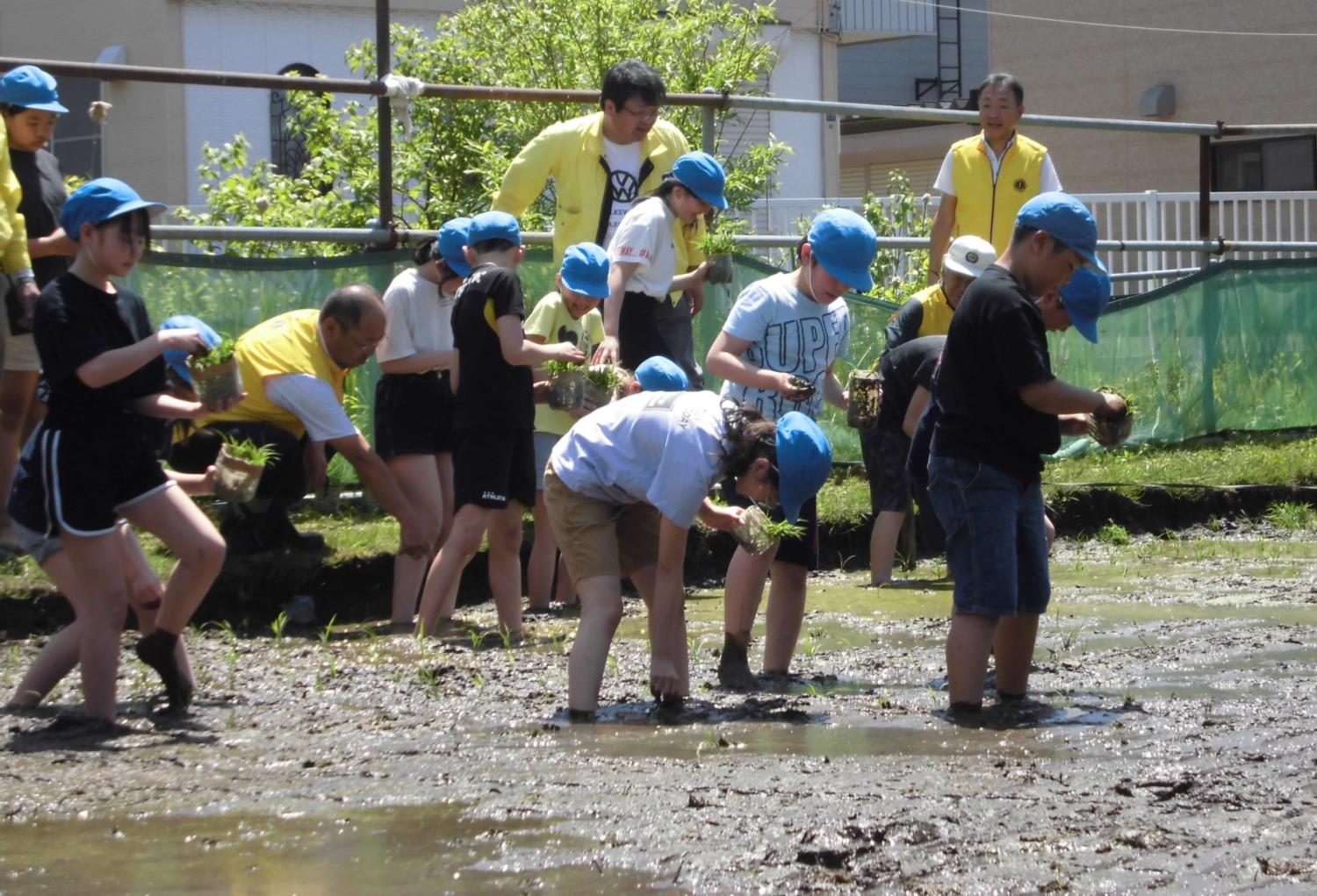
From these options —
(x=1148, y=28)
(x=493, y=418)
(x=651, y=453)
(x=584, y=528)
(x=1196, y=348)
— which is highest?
(x=1148, y=28)

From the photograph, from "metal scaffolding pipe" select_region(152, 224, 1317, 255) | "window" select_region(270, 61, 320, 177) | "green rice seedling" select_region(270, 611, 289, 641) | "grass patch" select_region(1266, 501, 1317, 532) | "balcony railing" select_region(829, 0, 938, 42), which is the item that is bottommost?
"green rice seedling" select_region(270, 611, 289, 641)

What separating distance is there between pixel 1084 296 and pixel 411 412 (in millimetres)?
3212

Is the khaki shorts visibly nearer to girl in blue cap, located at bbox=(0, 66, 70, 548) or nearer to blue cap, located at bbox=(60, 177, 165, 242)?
blue cap, located at bbox=(60, 177, 165, 242)

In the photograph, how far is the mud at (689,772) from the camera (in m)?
3.85

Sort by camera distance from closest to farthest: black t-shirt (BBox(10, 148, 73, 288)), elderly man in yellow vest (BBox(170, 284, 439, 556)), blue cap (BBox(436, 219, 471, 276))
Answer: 1. elderly man in yellow vest (BBox(170, 284, 439, 556))
2. black t-shirt (BBox(10, 148, 73, 288))
3. blue cap (BBox(436, 219, 471, 276))

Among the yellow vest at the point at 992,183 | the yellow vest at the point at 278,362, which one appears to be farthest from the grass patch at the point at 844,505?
the yellow vest at the point at 278,362

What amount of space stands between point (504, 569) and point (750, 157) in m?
9.36

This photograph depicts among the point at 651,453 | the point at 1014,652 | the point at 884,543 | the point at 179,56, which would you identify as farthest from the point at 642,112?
the point at 179,56

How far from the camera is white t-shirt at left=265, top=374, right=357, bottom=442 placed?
23.7ft

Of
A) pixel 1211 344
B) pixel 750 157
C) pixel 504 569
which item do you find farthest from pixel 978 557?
pixel 750 157

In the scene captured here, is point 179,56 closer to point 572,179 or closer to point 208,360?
point 572,179

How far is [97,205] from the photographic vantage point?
17.6ft

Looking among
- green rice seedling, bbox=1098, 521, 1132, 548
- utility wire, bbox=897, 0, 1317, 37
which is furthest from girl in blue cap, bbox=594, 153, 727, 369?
utility wire, bbox=897, 0, 1317, 37

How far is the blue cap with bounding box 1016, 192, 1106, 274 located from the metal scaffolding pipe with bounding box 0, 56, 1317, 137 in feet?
13.7
